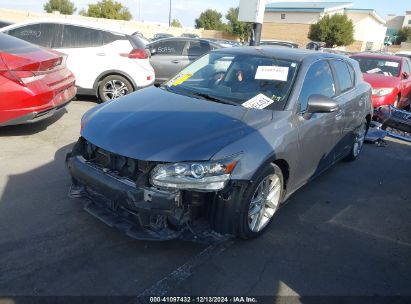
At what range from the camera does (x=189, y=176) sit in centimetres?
267

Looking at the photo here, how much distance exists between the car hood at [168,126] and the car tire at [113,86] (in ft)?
13.3

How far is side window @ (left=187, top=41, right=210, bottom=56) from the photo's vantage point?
32.3 ft

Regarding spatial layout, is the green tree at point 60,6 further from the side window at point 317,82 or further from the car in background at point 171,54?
the side window at point 317,82

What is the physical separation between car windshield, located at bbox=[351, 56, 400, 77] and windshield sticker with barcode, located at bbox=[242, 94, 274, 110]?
7186 millimetres

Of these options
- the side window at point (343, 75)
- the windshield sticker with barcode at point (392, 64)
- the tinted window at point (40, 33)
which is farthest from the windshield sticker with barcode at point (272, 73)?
the windshield sticker with barcode at point (392, 64)

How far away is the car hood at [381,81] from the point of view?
870 centimetres

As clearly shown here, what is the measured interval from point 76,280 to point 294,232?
206cm

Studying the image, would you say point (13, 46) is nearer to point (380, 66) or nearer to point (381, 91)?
point (381, 91)

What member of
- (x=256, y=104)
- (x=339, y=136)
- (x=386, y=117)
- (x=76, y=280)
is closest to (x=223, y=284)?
(x=76, y=280)

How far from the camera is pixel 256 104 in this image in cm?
345

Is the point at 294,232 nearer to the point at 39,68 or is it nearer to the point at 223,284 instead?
the point at 223,284

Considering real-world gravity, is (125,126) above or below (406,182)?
above

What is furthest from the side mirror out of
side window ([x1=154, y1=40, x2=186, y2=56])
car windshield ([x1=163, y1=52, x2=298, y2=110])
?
side window ([x1=154, y1=40, x2=186, y2=56])

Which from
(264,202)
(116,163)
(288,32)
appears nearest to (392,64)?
(264,202)
